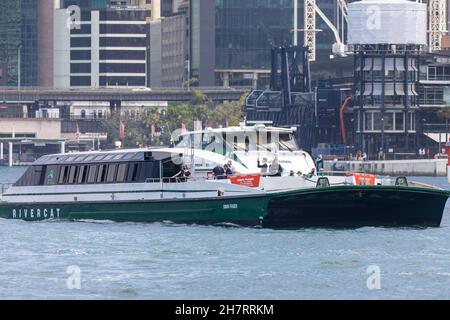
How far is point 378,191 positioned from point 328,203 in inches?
86.2

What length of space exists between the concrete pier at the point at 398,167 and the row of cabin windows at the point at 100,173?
104004mm

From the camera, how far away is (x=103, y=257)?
60.8 meters

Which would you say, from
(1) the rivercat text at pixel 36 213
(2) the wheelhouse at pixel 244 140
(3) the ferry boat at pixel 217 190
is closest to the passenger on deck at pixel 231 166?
(3) the ferry boat at pixel 217 190

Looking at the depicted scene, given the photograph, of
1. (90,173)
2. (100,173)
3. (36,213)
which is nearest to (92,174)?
(90,173)

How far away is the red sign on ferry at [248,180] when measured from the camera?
69.9 m

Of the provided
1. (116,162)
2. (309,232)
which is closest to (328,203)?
(309,232)

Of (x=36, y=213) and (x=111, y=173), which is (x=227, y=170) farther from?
(x=36, y=213)

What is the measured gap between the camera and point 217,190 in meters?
70.8

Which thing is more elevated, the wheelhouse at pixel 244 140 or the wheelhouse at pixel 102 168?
the wheelhouse at pixel 244 140

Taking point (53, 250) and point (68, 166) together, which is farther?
point (68, 166)

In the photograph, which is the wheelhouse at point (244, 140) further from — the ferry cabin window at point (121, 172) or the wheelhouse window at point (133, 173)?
the ferry cabin window at point (121, 172)

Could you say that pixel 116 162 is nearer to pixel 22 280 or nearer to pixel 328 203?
pixel 328 203
